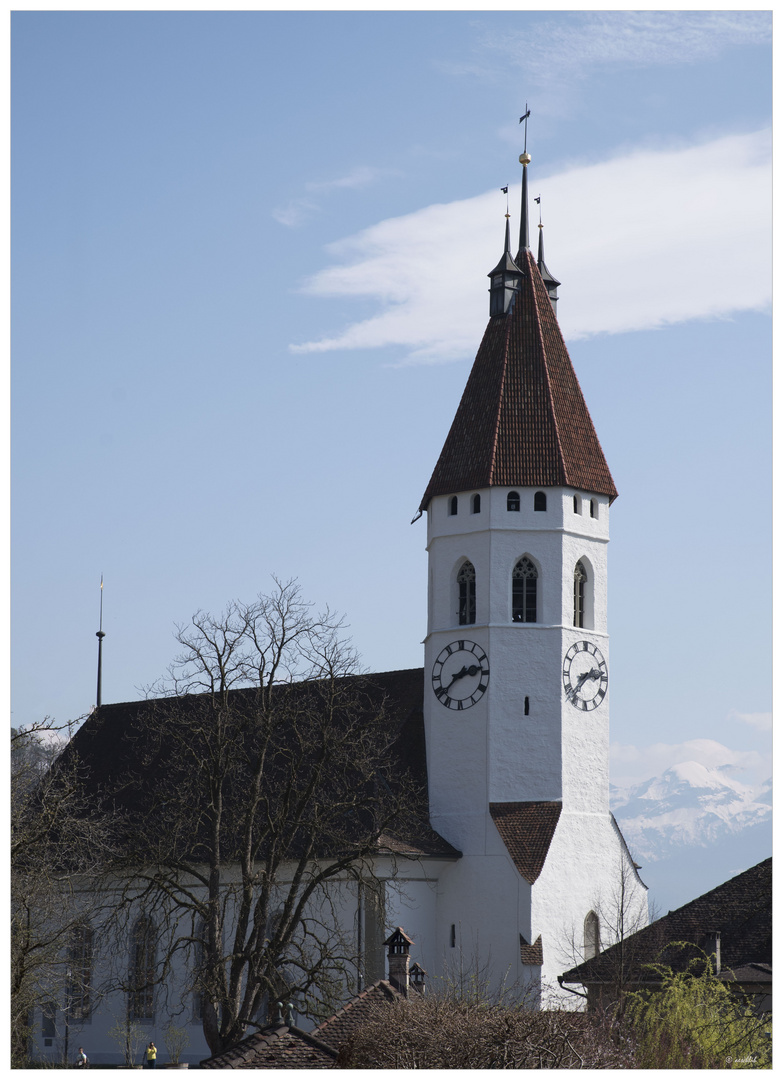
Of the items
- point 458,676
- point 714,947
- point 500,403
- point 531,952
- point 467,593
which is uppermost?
point 500,403

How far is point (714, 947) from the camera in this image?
37.9m

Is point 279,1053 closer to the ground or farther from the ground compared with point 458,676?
closer to the ground

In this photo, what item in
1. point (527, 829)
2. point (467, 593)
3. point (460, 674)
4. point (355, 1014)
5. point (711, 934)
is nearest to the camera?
point (355, 1014)

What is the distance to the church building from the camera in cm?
4259

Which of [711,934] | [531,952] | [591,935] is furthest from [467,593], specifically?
[711,934]

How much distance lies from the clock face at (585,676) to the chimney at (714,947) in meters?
7.81

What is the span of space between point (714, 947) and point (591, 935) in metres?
5.89

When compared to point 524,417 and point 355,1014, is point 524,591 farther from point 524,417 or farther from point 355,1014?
point 355,1014

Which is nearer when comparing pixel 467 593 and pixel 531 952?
pixel 531 952

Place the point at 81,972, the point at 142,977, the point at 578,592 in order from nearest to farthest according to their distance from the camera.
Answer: the point at 578,592 < the point at 142,977 < the point at 81,972

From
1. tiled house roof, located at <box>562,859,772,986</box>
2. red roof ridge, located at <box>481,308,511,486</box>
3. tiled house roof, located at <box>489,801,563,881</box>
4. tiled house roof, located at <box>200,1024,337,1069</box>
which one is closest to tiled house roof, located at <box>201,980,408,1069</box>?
tiled house roof, located at <box>200,1024,337,1069</box>

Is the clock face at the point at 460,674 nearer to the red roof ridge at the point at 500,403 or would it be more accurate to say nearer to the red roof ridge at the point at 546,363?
the red roof ridge at the point at 500,403

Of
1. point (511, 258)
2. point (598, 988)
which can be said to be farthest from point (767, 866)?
point (511, 258)
